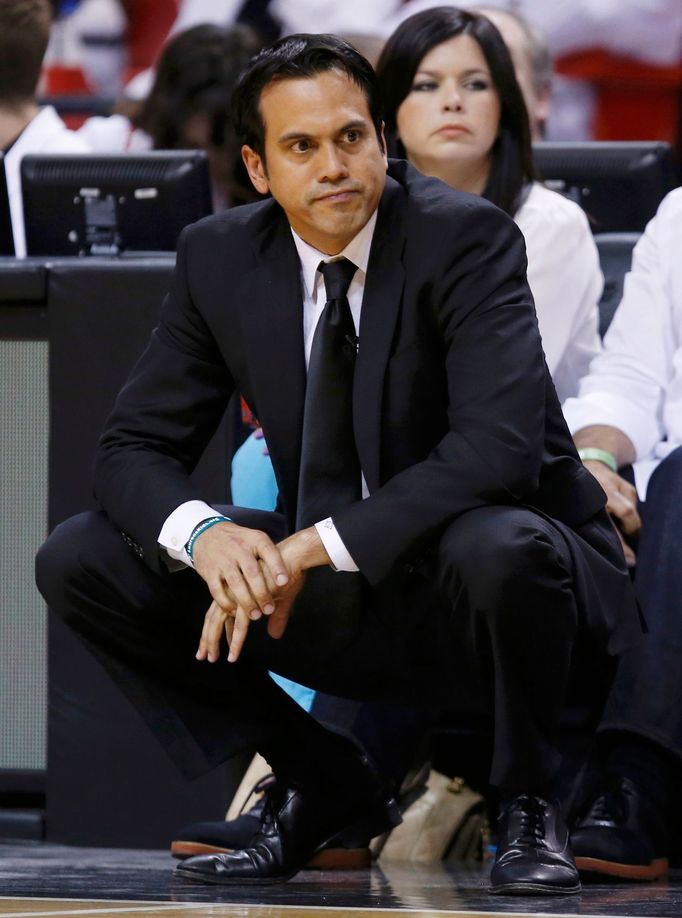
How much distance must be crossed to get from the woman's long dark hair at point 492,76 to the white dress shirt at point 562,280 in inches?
2.9

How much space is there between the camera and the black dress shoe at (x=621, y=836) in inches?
93.7

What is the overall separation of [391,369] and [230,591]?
0.39 metres

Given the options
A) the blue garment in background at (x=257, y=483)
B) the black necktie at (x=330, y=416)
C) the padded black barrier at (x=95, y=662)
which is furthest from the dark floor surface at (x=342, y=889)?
the black necktie at (x=330, y=416)

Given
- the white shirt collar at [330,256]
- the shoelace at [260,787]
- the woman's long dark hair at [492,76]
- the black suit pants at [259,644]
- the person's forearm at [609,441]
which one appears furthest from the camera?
the woman's long dark hair at [492,76]

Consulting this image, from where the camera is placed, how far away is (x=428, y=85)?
333cm

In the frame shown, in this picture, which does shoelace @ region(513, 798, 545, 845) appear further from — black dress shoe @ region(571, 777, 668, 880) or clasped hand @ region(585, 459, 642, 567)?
clasped hand @ region(585, 459, 642, 567)

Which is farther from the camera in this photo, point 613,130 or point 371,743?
point 613,130

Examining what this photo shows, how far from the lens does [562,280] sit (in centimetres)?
314

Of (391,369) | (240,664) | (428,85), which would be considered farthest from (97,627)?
(428,85)

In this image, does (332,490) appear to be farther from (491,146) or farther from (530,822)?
(491,146)

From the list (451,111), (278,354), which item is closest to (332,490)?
(278,354)

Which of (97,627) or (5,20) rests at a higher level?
(5,20)

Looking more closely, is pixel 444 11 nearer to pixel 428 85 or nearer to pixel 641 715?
pixel 428 85

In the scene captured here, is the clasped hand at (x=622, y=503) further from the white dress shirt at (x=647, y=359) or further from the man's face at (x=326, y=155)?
the man's face at (x=326, y=155)
